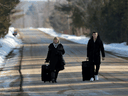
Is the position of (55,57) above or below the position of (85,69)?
above

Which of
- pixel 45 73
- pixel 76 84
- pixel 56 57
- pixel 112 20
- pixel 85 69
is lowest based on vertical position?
pixel 76 84

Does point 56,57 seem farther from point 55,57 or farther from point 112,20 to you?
point 112,20

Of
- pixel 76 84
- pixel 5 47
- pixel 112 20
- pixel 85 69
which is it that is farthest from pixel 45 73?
pixel 112 20

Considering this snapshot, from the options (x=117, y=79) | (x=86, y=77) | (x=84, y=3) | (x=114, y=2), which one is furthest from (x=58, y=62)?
(x=84, y=3)

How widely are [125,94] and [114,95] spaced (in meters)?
0.35

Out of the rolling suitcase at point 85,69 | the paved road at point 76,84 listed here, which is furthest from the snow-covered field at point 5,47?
the rolling suitcase at point 85,69

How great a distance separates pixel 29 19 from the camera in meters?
170

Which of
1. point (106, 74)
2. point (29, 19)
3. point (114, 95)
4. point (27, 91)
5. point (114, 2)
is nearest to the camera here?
point (114, 95)

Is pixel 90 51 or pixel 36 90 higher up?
pixel 90 51

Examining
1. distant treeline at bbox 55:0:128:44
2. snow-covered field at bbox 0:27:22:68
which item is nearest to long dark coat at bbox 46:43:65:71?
snow-covered field at bbox 0:27:22:68

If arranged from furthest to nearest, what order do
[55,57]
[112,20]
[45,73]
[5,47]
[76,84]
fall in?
[112,20], [5,47], [45,73], [55,57], [76,84]

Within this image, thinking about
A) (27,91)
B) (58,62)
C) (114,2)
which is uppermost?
(114,2)

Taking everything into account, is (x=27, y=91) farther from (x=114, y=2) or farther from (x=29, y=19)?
(x=29, y=19)

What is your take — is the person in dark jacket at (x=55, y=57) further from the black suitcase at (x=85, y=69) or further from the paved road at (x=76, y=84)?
the black suitcase at (x=85, y=69)
